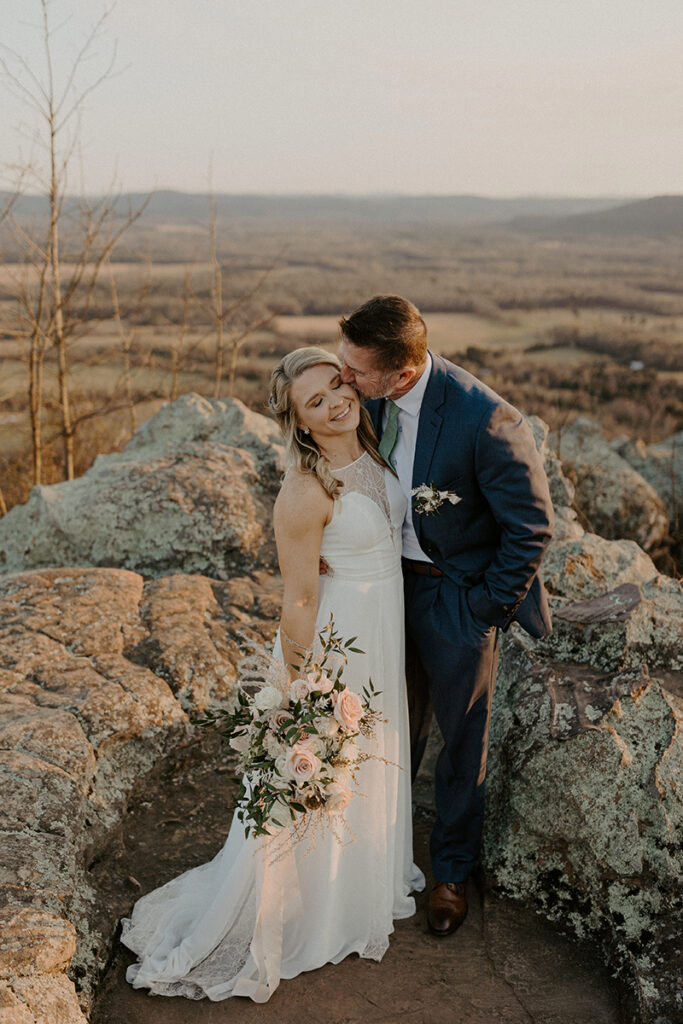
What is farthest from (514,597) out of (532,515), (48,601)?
(48,601)

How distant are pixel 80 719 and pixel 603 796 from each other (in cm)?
263

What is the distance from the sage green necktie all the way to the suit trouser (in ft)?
1.99

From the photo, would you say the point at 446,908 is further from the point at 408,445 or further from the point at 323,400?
the point at 323,400

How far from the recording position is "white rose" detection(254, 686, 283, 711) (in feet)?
10.0

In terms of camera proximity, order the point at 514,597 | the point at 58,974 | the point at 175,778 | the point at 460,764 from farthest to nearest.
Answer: the point at 175,778 → the point at 460,764 → the point at 514,597 → the point at 58,974

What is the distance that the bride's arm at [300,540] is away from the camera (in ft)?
10.8

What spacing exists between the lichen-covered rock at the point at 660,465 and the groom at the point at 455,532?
6878 millimetres

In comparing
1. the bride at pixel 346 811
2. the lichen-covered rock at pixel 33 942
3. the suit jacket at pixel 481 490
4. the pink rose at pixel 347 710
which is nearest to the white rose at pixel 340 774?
the pink rose at pixel 347 710

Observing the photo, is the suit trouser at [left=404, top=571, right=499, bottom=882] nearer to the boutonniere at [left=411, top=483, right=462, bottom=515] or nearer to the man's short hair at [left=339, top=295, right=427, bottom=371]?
the boutonniere at [left=411, top=483, right=462, bottom=515]

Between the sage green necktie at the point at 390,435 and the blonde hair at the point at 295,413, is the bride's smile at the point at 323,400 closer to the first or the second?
the blonde hair at the point at 295,413

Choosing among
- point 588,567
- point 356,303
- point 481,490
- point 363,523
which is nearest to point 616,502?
point 588,567

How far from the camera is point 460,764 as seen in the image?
383 cm

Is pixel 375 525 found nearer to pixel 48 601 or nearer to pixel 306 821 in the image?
pixel 306 821

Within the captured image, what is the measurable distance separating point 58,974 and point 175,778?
1592 mm
